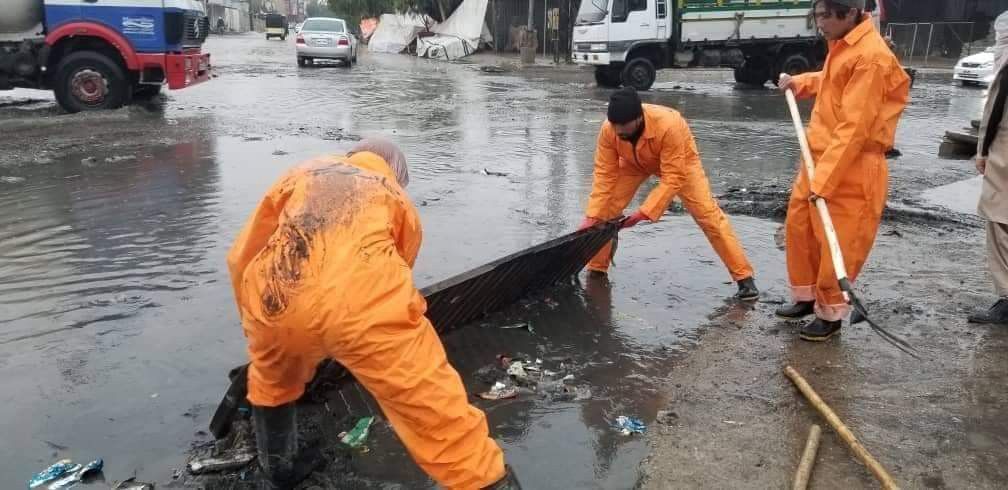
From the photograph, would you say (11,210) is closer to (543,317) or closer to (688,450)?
(543,317)

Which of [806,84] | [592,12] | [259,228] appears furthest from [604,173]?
[592,12]

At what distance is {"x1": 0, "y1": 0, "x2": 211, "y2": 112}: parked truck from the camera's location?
413 inches

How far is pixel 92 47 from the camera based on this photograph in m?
10.9

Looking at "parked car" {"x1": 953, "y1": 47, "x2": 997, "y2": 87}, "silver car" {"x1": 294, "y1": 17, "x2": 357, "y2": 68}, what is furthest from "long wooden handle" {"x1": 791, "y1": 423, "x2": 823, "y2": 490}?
"silver car" {"x1": 294, "y1": 17, "x2": 357, "y2": 68}

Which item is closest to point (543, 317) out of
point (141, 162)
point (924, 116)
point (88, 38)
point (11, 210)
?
point (11, 210)

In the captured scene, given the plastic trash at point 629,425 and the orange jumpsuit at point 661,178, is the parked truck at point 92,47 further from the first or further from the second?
the plastic trash at point 629,425

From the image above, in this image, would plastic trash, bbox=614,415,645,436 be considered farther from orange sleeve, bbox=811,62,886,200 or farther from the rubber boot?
orange sleeve, bbox=811,62,886,200

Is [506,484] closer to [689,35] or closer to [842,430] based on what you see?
[842,430]

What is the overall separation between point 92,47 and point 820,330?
10.5 metres

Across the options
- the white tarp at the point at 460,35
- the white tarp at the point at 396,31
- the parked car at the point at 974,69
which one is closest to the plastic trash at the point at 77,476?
the parked car at the point at 974,69

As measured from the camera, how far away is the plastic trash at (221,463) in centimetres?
282

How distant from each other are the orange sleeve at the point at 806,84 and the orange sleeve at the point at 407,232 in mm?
2645

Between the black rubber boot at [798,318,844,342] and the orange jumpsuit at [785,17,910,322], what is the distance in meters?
0.05

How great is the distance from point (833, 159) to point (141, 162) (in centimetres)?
687
